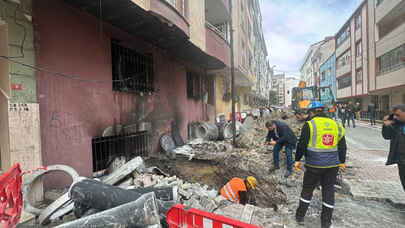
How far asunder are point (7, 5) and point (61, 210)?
3.26m

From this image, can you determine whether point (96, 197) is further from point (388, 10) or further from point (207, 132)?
point (388, 10)

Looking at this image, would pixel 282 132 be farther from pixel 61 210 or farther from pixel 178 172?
pixel 61 210

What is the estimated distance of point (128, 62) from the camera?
5.35 m

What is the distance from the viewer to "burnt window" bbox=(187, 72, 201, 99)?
9.03 meters

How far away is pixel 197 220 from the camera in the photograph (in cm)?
148

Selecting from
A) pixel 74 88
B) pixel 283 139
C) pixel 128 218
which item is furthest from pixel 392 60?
pixel 74 88

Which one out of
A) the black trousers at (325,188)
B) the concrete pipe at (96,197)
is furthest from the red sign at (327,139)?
the concrete pipe at (96,197)

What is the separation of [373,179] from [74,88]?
7011mm

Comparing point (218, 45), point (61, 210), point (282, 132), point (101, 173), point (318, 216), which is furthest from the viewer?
point (218, 45)

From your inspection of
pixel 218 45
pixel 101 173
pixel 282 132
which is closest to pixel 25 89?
pixel 101 173

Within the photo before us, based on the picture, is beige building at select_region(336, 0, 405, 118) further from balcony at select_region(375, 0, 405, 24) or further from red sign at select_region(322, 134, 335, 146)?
red sign at select_region(322, 134, 335, 146)

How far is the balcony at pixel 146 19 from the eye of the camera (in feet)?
11.8

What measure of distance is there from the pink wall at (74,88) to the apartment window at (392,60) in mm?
19448

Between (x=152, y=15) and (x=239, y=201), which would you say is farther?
(x=152, y=15)
